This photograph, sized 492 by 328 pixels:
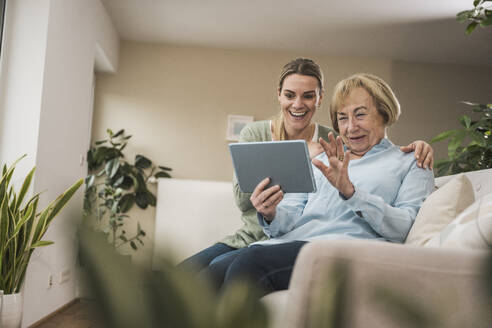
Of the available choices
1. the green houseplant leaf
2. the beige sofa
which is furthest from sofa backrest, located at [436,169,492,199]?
the green houseplant leaf

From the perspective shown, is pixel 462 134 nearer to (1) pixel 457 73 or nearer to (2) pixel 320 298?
(2) pixel 320 298

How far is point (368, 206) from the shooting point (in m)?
1.43

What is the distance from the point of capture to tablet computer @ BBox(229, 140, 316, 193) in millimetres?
1496

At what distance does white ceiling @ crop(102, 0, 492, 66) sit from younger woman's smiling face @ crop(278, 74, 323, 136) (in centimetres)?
228

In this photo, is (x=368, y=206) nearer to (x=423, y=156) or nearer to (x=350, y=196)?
(x=350, y=196)

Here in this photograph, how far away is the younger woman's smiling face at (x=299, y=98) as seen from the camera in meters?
2.17

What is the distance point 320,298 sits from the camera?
0.87 ft

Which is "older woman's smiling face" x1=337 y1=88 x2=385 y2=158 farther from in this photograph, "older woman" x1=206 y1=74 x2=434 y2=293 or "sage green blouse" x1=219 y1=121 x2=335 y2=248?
"sage green blouse" x1=219 y1=121 x2=335 y2=248

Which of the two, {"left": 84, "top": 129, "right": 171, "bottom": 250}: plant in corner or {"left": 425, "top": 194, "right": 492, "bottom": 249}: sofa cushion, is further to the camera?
{"left": 84, "top": 129, "right": 171, "bottom": 250}: plant in corner

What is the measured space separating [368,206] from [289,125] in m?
0.91

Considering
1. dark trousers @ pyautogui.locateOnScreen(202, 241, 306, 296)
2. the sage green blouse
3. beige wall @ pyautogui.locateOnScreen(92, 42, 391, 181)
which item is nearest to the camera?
dark trousers @ pyautogui.locateOnScreen(202, 241, 306, 296)

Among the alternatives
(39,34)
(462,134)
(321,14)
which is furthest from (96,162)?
(462,134)

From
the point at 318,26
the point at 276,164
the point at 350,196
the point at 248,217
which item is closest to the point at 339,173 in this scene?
the point at 350,196

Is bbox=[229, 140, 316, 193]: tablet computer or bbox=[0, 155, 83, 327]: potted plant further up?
bbox=[229, 140, 316, 193]: tablet computer
